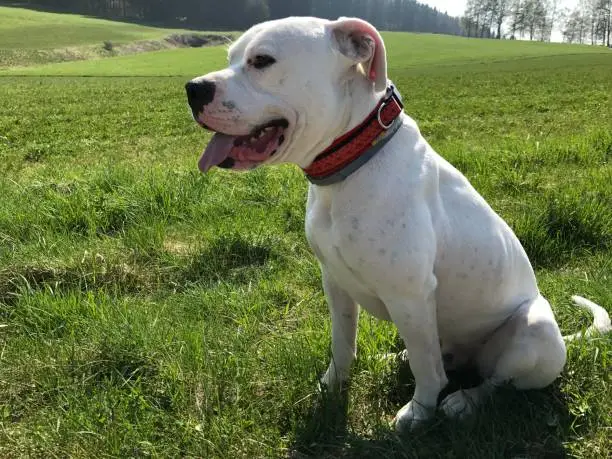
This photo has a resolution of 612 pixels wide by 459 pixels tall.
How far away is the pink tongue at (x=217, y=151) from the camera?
7.63 ft

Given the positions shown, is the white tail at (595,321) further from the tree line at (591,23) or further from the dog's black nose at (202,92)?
the tree line at (591,23)

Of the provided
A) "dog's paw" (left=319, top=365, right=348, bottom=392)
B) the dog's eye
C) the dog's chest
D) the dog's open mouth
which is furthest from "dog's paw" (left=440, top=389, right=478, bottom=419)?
the dog's eye

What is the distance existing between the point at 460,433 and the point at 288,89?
1591 millimetres

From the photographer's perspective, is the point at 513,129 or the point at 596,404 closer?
the point at 596,404

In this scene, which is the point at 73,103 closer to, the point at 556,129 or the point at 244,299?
the point at 556,129

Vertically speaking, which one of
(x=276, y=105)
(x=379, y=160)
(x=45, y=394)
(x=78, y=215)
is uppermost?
(x=276, y=105)

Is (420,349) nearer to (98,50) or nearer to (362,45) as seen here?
(362,45)

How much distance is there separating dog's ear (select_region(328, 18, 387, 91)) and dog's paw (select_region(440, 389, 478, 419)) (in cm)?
144

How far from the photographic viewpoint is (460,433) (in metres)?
2.41

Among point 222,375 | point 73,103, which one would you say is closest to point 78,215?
point 222,375

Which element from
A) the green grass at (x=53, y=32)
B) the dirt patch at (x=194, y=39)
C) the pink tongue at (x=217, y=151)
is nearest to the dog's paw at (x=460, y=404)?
the pink tongue at (x=217, y=151)

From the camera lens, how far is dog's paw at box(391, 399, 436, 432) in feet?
8.25

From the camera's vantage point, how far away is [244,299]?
3564 mm

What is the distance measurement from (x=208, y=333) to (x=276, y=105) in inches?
58.6
